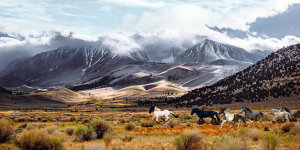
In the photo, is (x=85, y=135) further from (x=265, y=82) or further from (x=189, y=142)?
(x=265, y=82)

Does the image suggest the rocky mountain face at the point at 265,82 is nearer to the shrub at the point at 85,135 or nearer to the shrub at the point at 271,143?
the shrub at the point at 271,143

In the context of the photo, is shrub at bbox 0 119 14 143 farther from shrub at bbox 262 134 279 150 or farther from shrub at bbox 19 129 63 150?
shrub at bbox 262 134 279 150

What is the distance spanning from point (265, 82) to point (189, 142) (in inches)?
3011

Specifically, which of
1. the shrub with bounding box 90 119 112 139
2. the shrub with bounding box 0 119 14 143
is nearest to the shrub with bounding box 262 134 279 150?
the shrub with bounding box 90 119 112 139

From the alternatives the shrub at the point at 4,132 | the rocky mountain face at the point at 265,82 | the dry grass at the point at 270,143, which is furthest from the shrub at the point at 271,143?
the rocky mountain face at the point at 265,82

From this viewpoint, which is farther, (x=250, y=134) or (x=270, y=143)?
(x=250, y=134)

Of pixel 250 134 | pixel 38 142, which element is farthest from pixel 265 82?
pixel 38 142

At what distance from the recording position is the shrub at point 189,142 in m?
10.7

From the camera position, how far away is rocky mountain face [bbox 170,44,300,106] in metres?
67.0

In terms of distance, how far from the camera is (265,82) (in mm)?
78312

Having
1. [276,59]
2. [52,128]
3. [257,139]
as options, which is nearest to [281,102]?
[276,59]

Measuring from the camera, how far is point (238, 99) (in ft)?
242

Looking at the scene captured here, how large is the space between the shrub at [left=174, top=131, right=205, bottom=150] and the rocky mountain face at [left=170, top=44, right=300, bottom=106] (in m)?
59.5

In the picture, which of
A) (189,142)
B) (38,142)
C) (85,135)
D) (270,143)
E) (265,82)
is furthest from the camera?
(265,82)
